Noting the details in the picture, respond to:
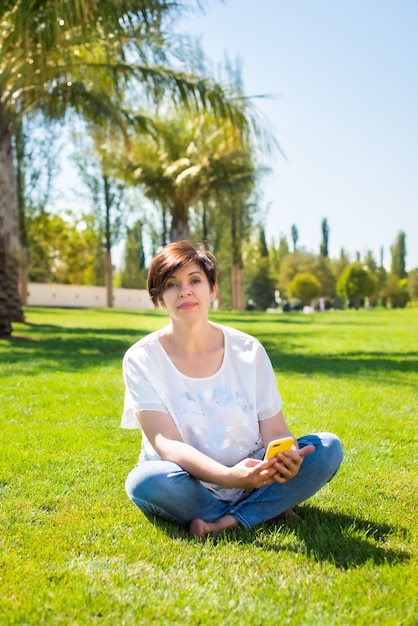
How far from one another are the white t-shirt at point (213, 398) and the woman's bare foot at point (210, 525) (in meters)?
0.17

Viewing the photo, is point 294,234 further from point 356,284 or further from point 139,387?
point 139,387

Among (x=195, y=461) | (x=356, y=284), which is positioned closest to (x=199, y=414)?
(x=195, y=461)

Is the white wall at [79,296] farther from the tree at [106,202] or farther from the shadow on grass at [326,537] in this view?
the shadow on grass at [326,537]

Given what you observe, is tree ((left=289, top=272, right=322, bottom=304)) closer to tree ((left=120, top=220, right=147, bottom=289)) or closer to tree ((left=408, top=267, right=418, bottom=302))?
tree ((left=408, top=267, right=418, bottom=302))

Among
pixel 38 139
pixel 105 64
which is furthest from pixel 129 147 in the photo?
pixel 38 139

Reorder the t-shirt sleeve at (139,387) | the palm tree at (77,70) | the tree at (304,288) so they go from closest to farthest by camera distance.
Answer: the t-shirt sleeve at (139,387) → the palm tree at (77,70) → the tree at (304,288)

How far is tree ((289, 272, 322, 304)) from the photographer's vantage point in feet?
202

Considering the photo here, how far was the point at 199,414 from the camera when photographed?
11.2 ft

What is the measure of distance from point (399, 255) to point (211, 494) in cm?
8419

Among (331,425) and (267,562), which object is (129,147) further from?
(267,562)

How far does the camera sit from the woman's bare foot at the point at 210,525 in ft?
10.6

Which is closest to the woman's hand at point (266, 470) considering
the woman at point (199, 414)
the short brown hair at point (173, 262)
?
the woman at point (199, 414)

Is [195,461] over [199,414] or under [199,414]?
under

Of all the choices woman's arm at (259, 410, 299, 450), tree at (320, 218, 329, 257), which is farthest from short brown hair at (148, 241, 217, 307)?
tree at (320, 218, 329, 257)
